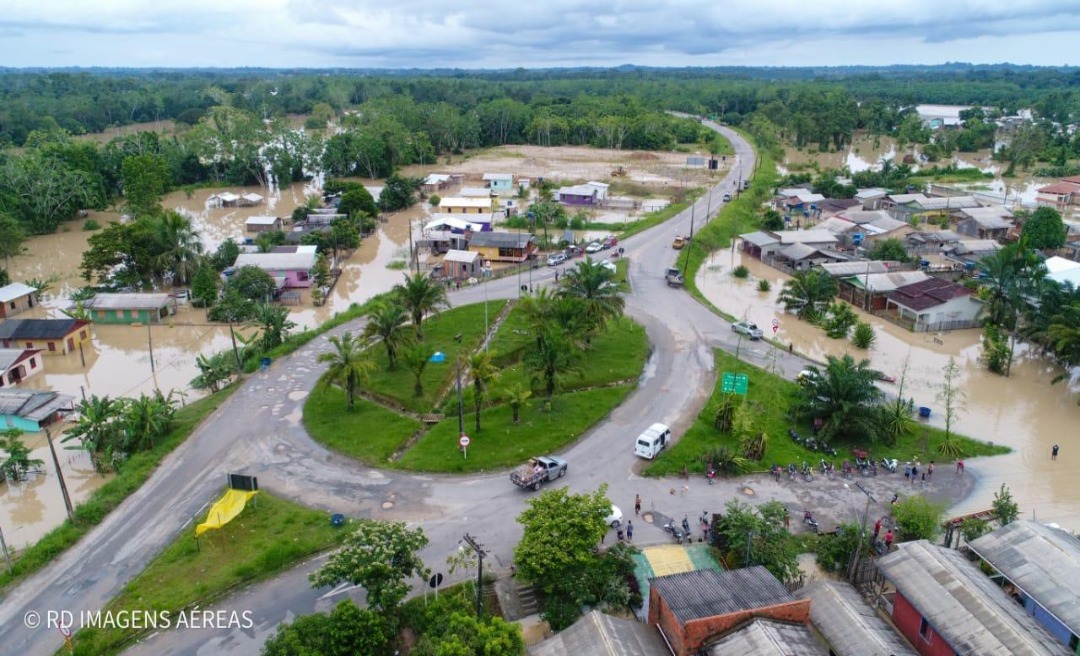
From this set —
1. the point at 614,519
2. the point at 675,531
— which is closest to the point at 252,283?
the point at 614,519

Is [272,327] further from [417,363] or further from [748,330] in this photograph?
[748,330]

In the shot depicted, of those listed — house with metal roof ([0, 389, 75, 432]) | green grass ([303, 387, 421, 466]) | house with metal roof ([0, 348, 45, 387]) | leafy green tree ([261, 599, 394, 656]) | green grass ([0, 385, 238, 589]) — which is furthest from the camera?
house with metal roof ([0, 348, 45, 387])

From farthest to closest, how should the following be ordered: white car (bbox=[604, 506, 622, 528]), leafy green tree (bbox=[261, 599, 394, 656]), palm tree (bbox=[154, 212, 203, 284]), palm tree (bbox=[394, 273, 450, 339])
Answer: palm tree (bbox=[154, 212, 203, 284]) < palm tree (bbox=[394, 273, 450, 339]) < white car (bbox=[604, 506, 622, 528]) < leafy green tree (bbox=[261, 599, 394, 656])

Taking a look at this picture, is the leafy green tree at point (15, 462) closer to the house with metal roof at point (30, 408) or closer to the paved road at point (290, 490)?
the house with metal roof at point (30, 408)

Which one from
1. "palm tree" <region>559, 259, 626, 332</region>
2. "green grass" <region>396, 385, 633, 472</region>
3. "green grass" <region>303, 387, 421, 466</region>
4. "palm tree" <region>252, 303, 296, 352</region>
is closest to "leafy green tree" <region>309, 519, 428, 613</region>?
"green grass" <region>396, 385, 633, 472</region>

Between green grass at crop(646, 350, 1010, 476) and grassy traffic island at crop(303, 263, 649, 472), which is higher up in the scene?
grassy traffic island at crop(303, 263, 649, 472)

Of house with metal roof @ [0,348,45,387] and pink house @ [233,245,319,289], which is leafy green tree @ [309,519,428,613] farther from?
pink house @ [233,245,319,289]
